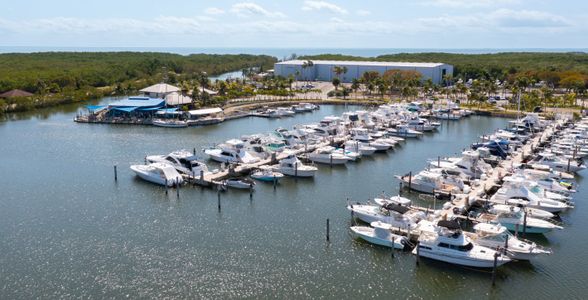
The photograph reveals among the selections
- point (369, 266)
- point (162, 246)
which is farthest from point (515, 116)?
point (162, 246)

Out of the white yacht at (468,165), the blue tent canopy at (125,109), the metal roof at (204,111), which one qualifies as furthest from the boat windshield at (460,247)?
the blue tent canopy at (125,109)

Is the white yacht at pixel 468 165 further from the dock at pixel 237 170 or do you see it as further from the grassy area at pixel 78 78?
the grassy area at pixel 78 78

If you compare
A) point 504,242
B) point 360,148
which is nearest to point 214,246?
point 504,242

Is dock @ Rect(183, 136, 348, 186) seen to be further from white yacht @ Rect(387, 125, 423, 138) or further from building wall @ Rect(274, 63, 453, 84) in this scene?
building wall @ Rect(274, 63, 453, 84)

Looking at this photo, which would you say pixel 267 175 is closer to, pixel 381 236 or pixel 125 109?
pixel 381 236

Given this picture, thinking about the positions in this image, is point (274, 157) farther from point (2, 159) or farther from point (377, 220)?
point (2, 159)

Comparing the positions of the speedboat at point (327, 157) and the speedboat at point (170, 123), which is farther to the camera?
the speedboat at point (170, 123)
